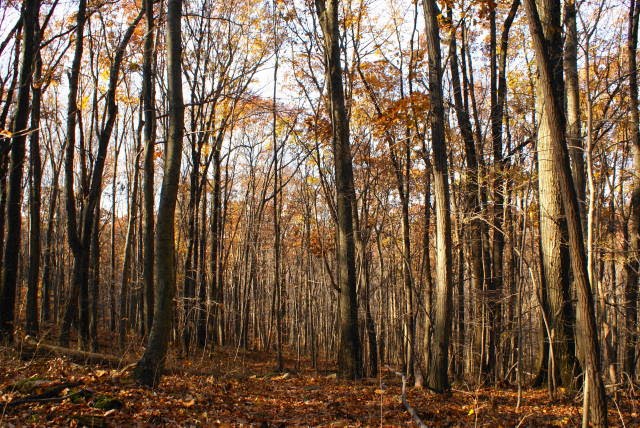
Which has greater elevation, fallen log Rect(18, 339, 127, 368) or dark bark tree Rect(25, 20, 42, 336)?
dark bark tree Rect(25, 20, 42, 336)

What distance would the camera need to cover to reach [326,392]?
8.31m

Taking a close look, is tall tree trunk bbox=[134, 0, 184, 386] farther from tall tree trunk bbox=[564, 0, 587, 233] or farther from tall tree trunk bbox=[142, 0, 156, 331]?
tall tree trunk bbox=[564, 0, 587, 233]

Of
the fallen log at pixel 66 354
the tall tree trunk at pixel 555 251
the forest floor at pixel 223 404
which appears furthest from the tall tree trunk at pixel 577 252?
the fallen log at pixel 66 354

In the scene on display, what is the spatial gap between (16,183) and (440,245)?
8.32m

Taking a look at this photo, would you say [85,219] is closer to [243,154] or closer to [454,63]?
[454,63]

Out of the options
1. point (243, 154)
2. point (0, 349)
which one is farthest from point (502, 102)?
point (243, 154)

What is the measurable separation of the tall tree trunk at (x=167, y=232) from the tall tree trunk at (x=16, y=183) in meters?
3.26

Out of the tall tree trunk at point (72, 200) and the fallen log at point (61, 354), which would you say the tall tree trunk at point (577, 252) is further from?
the tall tree trunk at point (72, 200)

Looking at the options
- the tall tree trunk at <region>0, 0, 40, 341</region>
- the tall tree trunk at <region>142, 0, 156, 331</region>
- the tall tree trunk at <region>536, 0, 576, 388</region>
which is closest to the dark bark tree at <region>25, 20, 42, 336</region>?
the tall tree trunk at <region>0, 0, 40, 341</region>

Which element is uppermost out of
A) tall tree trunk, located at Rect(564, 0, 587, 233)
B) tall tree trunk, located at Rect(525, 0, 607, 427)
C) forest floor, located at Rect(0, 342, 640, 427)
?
tall tree trunk, located at Rect(564, 0, 587, 233)

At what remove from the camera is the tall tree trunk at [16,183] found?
834 cm

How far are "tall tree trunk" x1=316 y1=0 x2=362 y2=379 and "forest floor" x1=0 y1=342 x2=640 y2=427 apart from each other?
126 centimetres

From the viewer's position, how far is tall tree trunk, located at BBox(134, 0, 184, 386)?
6500 mm

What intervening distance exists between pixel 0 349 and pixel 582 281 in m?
Result: 8.23
